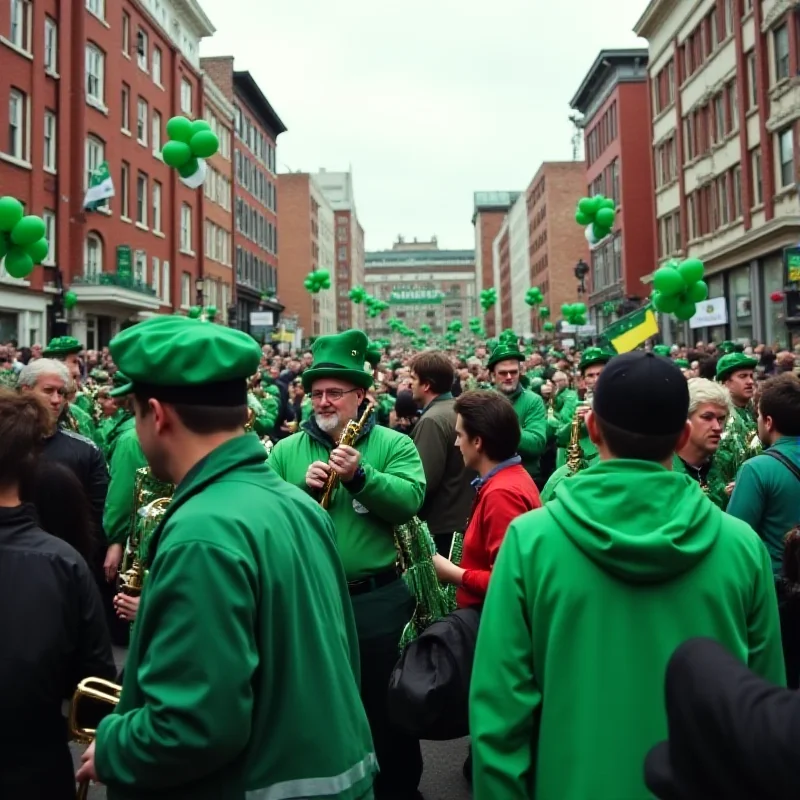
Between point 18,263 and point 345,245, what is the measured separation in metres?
117

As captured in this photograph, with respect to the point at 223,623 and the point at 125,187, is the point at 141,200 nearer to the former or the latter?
the point at 125,187

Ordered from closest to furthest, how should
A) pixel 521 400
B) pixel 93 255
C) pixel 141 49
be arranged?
pixel 521 400, pixel 93 255, pixel 141 49

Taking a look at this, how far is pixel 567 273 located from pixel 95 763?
77.5 m

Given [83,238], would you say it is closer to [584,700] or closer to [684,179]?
[684,179]

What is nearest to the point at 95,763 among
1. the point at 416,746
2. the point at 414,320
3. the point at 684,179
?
the point at 416,746

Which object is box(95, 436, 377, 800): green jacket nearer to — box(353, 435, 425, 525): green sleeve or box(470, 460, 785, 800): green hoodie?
box(470, 460, 785, 800): green hoodie

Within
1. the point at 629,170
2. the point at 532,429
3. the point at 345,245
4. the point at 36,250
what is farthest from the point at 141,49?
the point at 345,245

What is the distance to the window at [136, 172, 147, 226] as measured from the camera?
124ft

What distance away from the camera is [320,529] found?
2.37 metres

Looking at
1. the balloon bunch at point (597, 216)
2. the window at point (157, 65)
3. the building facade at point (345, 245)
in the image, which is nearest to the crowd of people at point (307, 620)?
the balloon bunch at point (597, 216)

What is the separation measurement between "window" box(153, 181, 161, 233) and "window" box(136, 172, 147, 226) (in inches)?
50.3

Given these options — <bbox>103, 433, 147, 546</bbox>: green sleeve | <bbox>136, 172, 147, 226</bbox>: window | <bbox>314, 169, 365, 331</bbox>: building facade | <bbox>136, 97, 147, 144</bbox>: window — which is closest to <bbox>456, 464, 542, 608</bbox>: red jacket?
<bbox>103, 433, 147, 546</bbox>: green sleeve

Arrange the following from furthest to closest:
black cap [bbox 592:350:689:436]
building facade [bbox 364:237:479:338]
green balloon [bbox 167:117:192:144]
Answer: building facade [bbox 364:237:479:338] → green balloon [bbox 167:117:192:144] → black cap [bbox 592:350:689:436]

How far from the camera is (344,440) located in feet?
13.5
